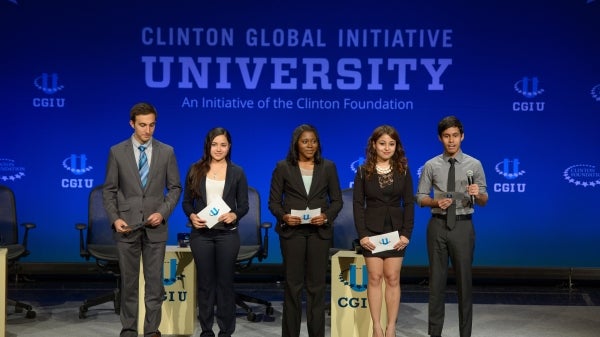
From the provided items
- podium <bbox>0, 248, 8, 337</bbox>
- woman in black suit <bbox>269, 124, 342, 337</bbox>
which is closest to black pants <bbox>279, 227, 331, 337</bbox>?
woman in black suit <bbox>269, 124, 342, 337</bbox>

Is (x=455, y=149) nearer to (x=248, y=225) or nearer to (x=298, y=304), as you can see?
(x=298, y=304)

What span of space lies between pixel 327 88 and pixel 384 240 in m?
3.08

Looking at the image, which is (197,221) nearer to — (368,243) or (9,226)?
(368,243)

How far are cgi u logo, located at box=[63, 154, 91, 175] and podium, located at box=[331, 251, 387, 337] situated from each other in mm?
3417

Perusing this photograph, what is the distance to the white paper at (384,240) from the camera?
510 cm

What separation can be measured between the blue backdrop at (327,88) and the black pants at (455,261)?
251 cm

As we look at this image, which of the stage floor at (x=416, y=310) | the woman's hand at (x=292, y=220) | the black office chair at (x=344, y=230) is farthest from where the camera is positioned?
the black office chair at (x=344, y=230)

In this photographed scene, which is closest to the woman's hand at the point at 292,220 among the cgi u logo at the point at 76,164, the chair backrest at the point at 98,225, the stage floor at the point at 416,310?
the stage floor at the point at 416,310

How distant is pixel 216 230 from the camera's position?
5.24 meters

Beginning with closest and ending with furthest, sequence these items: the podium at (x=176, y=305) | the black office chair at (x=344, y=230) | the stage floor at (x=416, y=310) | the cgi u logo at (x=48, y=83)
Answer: the podium at (x=176, y=305) → the stage floor at (x=416, y=310) → the black office chair at (x=344, y=230) → the cgi u logo at (x=48, y=83)

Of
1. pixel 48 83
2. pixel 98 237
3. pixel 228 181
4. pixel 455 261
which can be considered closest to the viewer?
pixel 228 181

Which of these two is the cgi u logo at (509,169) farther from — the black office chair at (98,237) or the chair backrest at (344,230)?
the black office chair at (98,237)

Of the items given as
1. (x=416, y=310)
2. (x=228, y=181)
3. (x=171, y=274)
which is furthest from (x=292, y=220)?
(x=416, y=310)

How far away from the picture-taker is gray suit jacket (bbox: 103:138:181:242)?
5.18 meters
